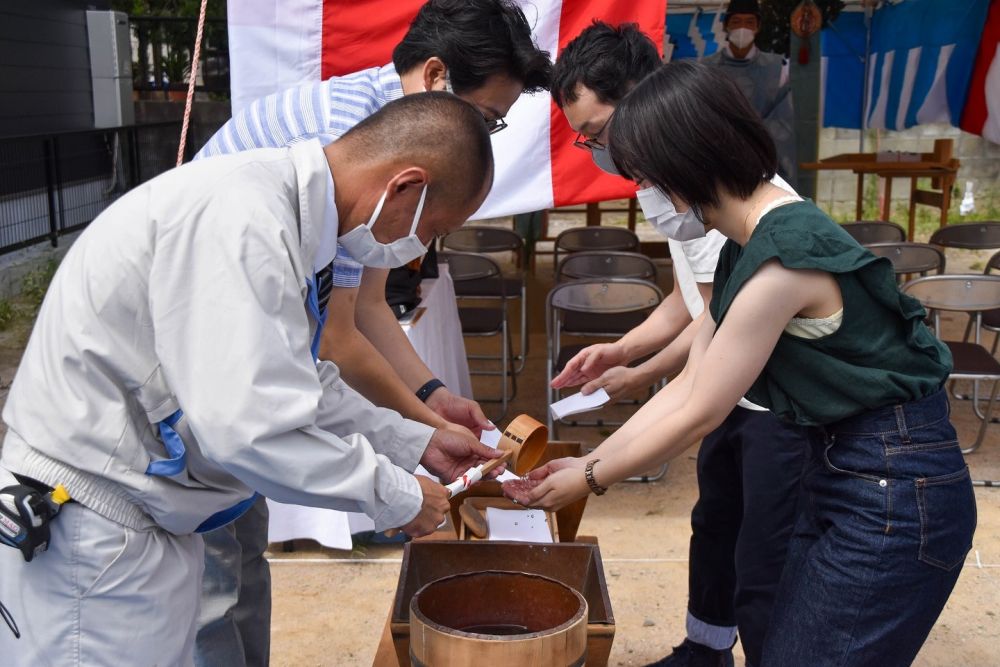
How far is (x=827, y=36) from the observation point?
29.8 ft

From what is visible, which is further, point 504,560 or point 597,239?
point 597,239

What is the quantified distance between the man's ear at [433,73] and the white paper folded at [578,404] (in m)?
0.83

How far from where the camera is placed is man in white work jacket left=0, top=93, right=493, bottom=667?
1.30 metres

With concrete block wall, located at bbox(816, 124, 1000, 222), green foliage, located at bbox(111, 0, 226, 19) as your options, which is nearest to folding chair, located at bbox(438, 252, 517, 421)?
concrete block wall, located at bbox(816, 124, 1000, 222)

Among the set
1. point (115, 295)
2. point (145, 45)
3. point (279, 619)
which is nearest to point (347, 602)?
point (279, 619)

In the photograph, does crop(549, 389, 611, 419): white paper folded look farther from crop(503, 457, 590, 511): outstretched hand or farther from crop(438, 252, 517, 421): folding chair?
crop(438, 252, 517, 421): folding chair

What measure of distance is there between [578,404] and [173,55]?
35.2 feet

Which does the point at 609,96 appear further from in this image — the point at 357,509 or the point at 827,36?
the point at 827,36

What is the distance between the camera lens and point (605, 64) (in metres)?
2.42

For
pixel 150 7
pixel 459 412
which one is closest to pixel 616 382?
pixel 459 412

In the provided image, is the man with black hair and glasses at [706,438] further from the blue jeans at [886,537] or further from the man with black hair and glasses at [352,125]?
the blue jeans at [886,537]

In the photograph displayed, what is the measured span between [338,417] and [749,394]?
77 centimetres

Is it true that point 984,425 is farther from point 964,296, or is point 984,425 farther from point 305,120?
point 305,120

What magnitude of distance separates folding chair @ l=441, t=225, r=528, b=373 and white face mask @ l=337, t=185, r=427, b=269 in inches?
161
